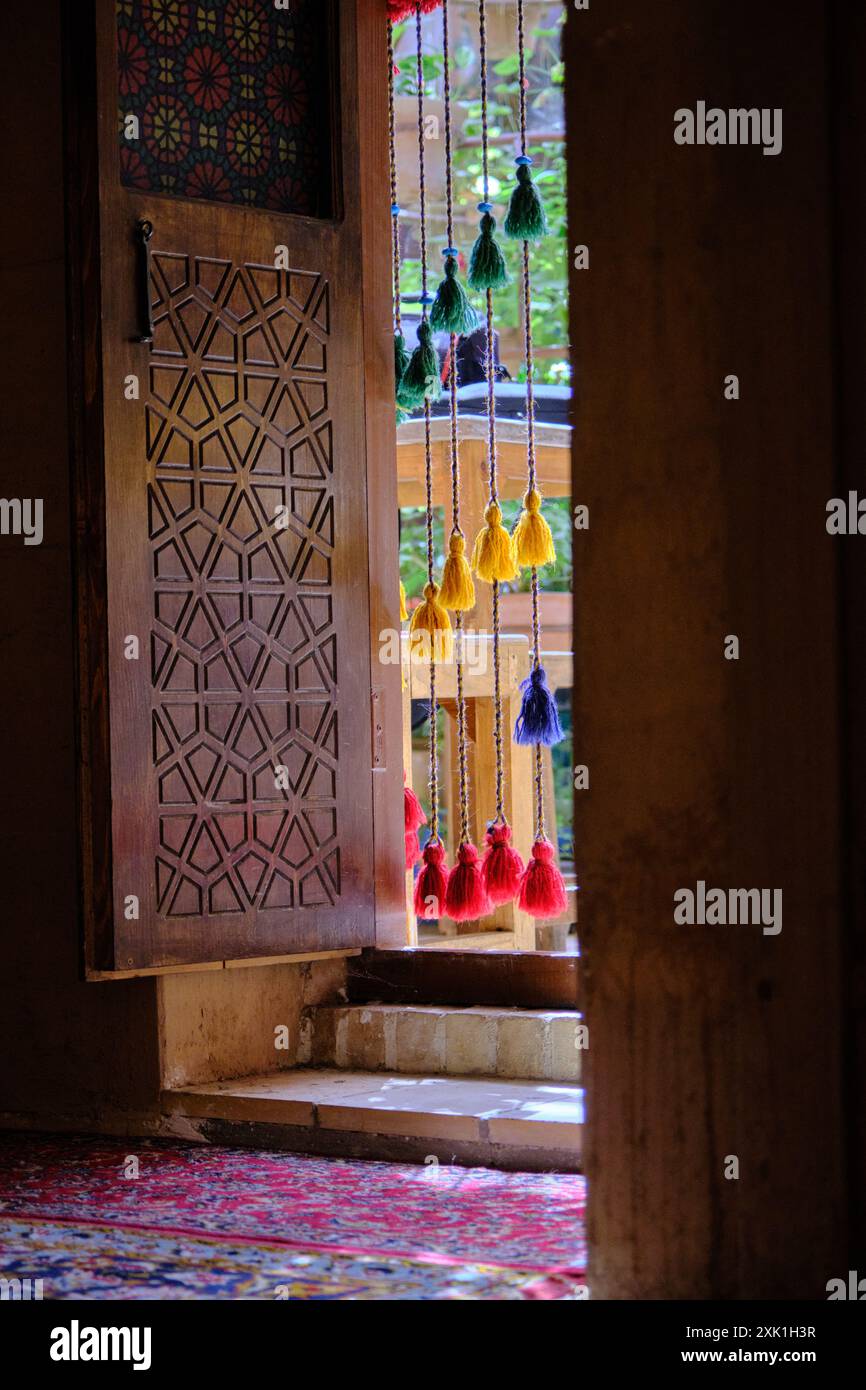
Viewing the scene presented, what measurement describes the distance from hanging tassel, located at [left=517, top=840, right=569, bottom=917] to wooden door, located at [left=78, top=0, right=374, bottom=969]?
424 millimetres

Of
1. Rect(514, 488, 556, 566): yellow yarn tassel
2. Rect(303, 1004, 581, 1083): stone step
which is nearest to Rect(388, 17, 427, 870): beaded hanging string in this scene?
Rect(514, 488, 556, 566): yellow yarn tassel

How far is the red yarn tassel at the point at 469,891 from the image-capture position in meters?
4.96

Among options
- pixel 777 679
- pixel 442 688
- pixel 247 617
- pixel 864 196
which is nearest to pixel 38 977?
pixel 247 617

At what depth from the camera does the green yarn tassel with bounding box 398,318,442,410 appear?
5203mm

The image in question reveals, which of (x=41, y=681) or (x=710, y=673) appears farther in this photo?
(x=41, y=681)

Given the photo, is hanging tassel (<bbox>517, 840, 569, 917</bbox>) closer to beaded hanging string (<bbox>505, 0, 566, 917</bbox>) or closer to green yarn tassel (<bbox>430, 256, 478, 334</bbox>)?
beaded hanging string (<bbox>505, 0, 566, 917</bbox>)

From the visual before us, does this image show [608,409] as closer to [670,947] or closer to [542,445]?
[670,947]

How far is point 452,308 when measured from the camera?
5055 mm

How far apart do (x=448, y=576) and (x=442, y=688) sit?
1.38 meters

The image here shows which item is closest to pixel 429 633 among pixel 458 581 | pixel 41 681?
pixel 458 581

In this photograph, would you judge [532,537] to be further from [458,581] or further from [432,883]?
[432,883]

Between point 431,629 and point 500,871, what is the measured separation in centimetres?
74

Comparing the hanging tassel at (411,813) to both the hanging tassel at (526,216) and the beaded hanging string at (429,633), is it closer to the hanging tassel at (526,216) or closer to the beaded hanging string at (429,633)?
the beaded hanging string at (429,633)

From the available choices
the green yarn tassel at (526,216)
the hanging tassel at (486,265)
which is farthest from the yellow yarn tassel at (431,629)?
the green yarn tassel at (526,216)
